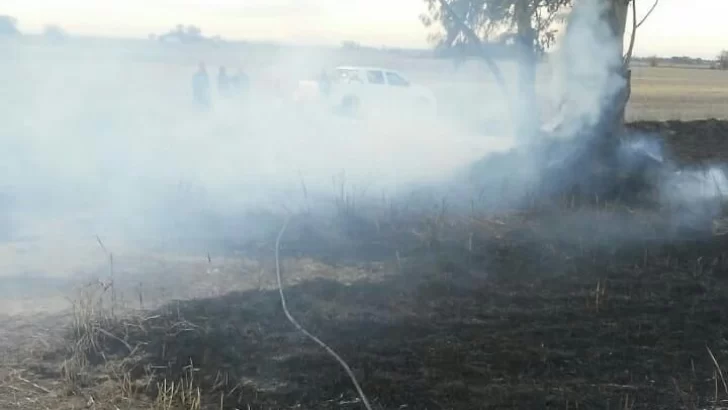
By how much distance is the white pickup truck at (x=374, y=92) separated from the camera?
18.5 m

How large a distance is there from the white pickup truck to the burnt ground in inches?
419

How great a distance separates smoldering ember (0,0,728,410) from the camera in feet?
16.1

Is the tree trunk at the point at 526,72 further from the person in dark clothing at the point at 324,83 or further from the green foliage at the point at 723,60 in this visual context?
the green foliage at the point at 723,60

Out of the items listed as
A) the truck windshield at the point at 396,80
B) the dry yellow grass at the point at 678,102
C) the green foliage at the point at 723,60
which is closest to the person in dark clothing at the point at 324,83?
the truck windshield at the point at 396,80

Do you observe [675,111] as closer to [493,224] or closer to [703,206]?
[703,206]

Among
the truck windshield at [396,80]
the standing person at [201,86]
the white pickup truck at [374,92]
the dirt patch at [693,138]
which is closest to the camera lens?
the dirt patch at [693,138]

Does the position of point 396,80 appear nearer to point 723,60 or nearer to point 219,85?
point 219,85

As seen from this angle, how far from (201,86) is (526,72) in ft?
21.6

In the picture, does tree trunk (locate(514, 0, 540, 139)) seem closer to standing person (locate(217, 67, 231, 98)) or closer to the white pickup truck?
the white pickup truck

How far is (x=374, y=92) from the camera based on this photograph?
19922 mm

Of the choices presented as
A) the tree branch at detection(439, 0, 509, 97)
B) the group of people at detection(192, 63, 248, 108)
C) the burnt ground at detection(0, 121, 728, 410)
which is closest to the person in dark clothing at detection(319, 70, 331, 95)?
the group of people at detection(192, 63, 248, 108)

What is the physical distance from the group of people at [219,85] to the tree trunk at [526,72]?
5837 mm

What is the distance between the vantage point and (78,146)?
13148 mm

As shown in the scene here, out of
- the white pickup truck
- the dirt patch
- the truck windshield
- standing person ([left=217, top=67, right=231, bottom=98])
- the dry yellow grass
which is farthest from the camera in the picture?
the dry yellow grass
